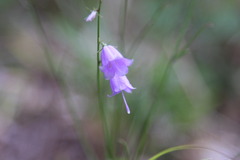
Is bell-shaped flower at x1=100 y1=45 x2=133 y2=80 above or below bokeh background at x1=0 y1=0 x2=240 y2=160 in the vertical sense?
below

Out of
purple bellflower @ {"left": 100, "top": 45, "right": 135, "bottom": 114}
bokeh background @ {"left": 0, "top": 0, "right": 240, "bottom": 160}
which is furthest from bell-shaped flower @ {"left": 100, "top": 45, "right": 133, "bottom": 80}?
bokeh background @ {"left": 0, "top": 0, "right": 240, "bottom": 160}

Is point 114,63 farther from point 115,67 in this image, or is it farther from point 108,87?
point 108,87

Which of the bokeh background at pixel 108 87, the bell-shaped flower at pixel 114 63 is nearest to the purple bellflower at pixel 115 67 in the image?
the bell-shaped flower at pixel 114 63

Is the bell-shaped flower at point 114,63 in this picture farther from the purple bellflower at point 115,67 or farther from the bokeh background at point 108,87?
the bokeh background at point 108,87

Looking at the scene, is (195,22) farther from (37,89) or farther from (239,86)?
(37,89)

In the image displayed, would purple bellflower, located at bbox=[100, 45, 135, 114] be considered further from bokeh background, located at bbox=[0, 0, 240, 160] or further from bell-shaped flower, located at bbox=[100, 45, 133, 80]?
bokeh background, located at bbox=[0, 0, 240, 160]

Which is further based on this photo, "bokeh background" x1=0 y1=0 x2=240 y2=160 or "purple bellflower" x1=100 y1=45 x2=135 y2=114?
"bokeh background" x1=0 y1=0 x2=240 y2=160

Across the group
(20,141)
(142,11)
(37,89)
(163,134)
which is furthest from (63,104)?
(142,11)
